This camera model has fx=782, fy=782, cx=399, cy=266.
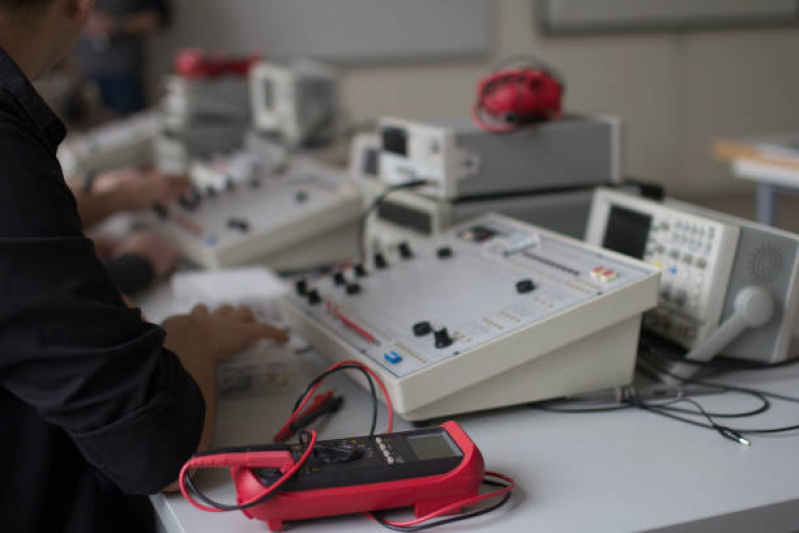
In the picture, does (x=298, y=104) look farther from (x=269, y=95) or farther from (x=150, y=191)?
(x=150, y=191)

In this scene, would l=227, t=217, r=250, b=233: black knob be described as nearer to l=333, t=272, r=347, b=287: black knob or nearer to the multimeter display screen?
l=333, t=272, r=347, b=287: black knob

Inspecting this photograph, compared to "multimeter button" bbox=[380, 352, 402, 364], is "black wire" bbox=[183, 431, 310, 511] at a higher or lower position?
lower

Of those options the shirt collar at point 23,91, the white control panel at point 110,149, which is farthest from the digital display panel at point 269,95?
the shirt collar at point 23,91

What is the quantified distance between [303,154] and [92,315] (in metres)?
1.86

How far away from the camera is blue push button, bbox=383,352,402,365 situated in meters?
1.04

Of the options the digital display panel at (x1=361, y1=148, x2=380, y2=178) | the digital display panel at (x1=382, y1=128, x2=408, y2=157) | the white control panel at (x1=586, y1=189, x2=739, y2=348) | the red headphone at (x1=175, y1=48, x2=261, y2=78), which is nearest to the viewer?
the white control panel at (x1=586, y1=189, x2=739, y2=348)

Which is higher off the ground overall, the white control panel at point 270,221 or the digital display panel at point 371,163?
the digital display panel at point 371,163

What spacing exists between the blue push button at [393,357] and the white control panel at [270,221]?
0.92 meters

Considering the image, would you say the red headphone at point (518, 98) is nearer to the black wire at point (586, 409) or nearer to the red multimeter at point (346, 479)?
the black wire at point (586, 409)

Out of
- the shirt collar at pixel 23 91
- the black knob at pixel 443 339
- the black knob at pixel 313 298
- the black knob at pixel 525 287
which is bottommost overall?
the black knob at pixel 313 298

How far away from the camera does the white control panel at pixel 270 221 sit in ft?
6.28

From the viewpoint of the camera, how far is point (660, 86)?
584 cm

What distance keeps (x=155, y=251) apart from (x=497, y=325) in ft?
3.75

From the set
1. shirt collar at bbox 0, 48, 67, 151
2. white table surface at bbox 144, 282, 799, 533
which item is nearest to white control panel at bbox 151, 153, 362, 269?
white table surface at bbox 144, 282, 799, 533
